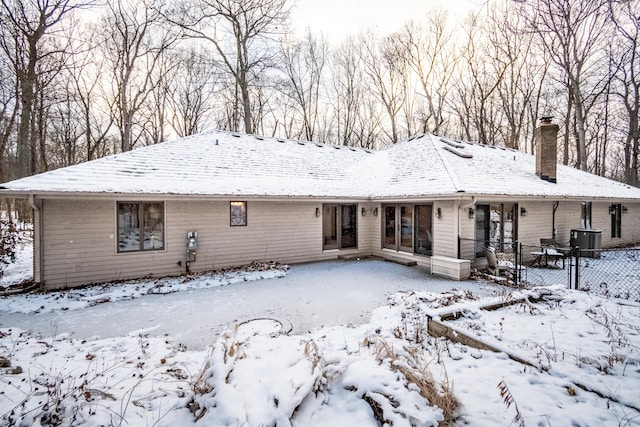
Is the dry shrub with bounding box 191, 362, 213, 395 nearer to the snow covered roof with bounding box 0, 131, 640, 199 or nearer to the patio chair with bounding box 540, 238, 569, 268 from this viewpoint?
the snow covered roof with bounding box 0, 131, 640, 199

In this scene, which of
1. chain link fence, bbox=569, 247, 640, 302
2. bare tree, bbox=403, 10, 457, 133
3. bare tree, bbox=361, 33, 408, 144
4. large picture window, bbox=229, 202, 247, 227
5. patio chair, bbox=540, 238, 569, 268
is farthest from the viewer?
bare tree, bbox=361, 33, 408, 144

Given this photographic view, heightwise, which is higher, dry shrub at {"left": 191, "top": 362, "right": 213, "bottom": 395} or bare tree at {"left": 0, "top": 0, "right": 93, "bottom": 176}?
bare tree at {"left": 0, "top": 0, "right": 93, "bottom": 176}

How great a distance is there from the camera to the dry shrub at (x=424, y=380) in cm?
278

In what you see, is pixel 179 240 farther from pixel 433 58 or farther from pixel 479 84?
pixel 479 84

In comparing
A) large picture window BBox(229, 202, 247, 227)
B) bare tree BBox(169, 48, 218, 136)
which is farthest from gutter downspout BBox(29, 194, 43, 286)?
bare tree BBox(169, 48, 218, 136)

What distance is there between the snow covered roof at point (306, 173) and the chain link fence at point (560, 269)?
1932 mm

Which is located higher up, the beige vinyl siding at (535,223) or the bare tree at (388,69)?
the bare tree at (388,69)

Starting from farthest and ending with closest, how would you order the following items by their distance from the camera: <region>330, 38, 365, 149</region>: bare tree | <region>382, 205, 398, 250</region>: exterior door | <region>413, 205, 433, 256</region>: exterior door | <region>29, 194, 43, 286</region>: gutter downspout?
<region>330, 38, 365, 149</region>: bare tree < <region>382, 205, 398, 250</region>: exterior door < <region>413, 205, 433, 256</region>: exterior door < <region>29, 194, 43, 286</region>: gutter downspout

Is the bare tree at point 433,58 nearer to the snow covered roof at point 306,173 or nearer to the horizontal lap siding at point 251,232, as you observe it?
the snow covered roof at point 306,173

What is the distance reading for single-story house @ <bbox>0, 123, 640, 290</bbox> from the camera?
314 inches

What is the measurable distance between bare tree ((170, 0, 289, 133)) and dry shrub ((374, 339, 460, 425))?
641 inches

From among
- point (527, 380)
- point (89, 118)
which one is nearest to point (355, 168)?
point (527, 380)

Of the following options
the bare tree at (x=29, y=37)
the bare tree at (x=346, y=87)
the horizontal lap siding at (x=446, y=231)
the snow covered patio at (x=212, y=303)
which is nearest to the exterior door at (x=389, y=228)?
the horizontal lap siding at (x=446, y=231)

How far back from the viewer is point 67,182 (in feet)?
24.8
